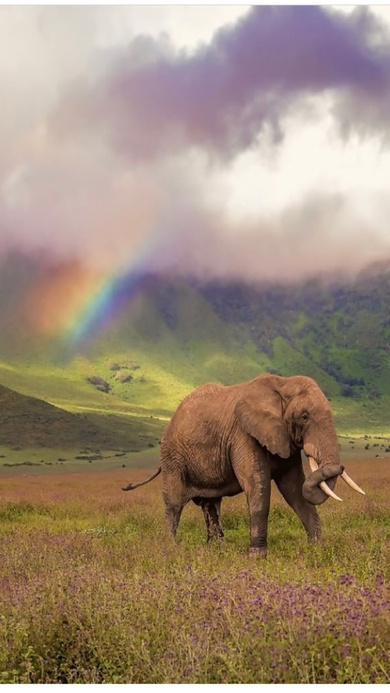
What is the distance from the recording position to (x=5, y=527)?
16.3 meters

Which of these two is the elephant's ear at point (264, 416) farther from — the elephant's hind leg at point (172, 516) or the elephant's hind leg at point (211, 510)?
the elephant's hind leg at point (172, 516)

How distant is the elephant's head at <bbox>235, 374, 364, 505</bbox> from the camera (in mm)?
10438

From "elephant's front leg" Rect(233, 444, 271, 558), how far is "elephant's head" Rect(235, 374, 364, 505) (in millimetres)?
407

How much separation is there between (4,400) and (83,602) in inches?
5392

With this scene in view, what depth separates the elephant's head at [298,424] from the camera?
10438 mm

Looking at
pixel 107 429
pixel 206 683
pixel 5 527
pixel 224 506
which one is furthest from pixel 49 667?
pixel 107 429

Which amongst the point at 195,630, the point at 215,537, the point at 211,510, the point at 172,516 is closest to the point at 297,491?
the point at 215,537

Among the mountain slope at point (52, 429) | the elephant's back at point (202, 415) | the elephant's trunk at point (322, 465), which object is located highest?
the elephant's back at point (202, 415)

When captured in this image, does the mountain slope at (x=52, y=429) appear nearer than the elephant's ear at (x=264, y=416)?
No

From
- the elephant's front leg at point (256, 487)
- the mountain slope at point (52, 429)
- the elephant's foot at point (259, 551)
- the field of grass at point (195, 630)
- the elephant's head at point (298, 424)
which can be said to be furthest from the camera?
the mountain slope at point (52, 429)

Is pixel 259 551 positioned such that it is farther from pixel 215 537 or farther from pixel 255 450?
pixel 215 537

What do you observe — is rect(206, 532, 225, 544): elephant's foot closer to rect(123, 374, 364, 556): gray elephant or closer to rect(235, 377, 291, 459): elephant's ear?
rect(123, 374, 364, 556): gray elephant

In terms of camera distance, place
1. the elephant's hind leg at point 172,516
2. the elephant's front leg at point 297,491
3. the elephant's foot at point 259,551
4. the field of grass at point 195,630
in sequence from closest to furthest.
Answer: the field of grass at point 195,630
the elephant's foot at point 259,551
the elephant's front leg at point 297,491
the elephant's hind leg at point 172,516

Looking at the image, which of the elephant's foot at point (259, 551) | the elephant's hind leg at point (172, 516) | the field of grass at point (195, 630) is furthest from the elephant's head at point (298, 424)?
the elephant's hind leg at point (172, 516)
